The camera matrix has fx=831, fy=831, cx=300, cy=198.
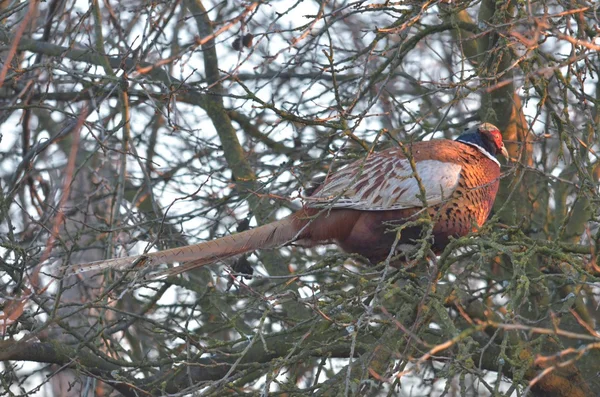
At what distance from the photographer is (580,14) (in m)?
3.99

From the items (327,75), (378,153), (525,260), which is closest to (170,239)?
(378,153)

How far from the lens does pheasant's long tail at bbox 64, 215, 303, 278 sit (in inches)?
165

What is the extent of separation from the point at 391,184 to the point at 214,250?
4.12ft

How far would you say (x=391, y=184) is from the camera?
524cm

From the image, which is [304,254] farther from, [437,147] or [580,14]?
[580,14]

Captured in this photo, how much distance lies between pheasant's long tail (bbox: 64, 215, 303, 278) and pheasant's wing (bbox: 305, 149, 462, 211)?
1.02 ft

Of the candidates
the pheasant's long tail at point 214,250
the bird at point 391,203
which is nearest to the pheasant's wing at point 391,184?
the bird at point 391,203

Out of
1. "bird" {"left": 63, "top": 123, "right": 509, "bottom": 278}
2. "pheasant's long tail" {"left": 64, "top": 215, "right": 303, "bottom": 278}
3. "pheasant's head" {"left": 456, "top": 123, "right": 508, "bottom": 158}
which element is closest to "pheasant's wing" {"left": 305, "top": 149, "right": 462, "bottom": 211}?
"bird" {"left": 63, "top": 123, "right": 509, "bottom": 278}

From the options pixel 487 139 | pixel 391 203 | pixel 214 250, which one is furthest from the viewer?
pixel 487 139

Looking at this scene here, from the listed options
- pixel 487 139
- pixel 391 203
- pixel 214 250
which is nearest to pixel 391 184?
pixel 391 203

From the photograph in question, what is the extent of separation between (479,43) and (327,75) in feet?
4.56

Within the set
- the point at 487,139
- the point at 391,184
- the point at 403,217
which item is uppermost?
the point at 487,139

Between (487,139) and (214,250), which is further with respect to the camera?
(487,139)

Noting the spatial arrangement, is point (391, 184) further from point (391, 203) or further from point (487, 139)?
point (487, 139)
